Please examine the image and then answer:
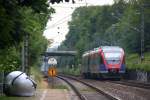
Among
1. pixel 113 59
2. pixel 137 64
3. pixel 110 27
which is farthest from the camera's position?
pixel 110 27

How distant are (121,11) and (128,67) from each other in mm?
52851

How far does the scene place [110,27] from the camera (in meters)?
122

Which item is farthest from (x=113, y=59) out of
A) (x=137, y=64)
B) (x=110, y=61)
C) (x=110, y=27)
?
(x=110, y=27)

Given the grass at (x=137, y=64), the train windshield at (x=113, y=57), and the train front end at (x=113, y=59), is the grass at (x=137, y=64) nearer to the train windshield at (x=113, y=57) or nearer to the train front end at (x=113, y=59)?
the train front end at (x=113, y=59)

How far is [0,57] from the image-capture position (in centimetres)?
3228

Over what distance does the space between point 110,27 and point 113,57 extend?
58918 millimetres

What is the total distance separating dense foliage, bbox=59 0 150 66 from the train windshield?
1774cm

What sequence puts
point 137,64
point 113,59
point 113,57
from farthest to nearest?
point 137,64
point 113,59
point 113,57

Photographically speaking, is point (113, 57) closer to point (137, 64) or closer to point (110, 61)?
point (110, 61)

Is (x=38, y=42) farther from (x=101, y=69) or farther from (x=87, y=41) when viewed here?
(x=87, y=41)

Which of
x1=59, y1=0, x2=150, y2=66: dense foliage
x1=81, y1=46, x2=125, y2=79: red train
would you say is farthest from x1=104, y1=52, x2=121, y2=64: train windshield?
x1=59, y1=0, x2=150, y2=66: dense foliage

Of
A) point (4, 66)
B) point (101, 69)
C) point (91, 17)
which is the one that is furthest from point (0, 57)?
point (91, 17)

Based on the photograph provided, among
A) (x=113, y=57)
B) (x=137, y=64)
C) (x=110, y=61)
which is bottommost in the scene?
(x=110, y=61)

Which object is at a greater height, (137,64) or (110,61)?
(137,64)
